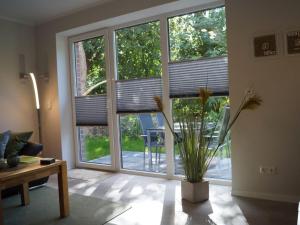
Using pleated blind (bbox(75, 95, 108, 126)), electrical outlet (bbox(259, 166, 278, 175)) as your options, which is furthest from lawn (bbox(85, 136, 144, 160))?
electrical outlet (bbox(259, 166, 278, 175))

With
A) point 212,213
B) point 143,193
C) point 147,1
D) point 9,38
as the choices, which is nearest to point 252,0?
point 147,1

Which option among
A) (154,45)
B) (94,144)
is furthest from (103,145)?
(154,45)

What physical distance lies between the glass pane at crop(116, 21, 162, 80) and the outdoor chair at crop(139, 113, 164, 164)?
64 cm

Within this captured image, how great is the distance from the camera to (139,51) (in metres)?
4.37

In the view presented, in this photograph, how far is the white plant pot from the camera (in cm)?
319

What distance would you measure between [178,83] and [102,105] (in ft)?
4.74

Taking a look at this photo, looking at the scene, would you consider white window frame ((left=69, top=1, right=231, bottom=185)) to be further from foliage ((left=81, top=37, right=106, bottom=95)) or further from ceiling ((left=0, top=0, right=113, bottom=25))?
ceiling ((left=0, top=0, right=113, bottom=25))

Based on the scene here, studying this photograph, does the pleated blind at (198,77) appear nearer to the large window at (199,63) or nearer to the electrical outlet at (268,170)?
the large window at (199,63)

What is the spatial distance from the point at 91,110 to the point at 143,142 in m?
1.11

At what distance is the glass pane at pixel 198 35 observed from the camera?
369cm

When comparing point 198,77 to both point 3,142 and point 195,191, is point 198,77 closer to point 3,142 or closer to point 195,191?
point 195,191

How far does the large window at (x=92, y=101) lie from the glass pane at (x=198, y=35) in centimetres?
129

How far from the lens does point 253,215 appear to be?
9.10ft

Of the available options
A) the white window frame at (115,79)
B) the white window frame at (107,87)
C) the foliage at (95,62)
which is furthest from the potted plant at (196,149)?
the foliage at (95,62)
